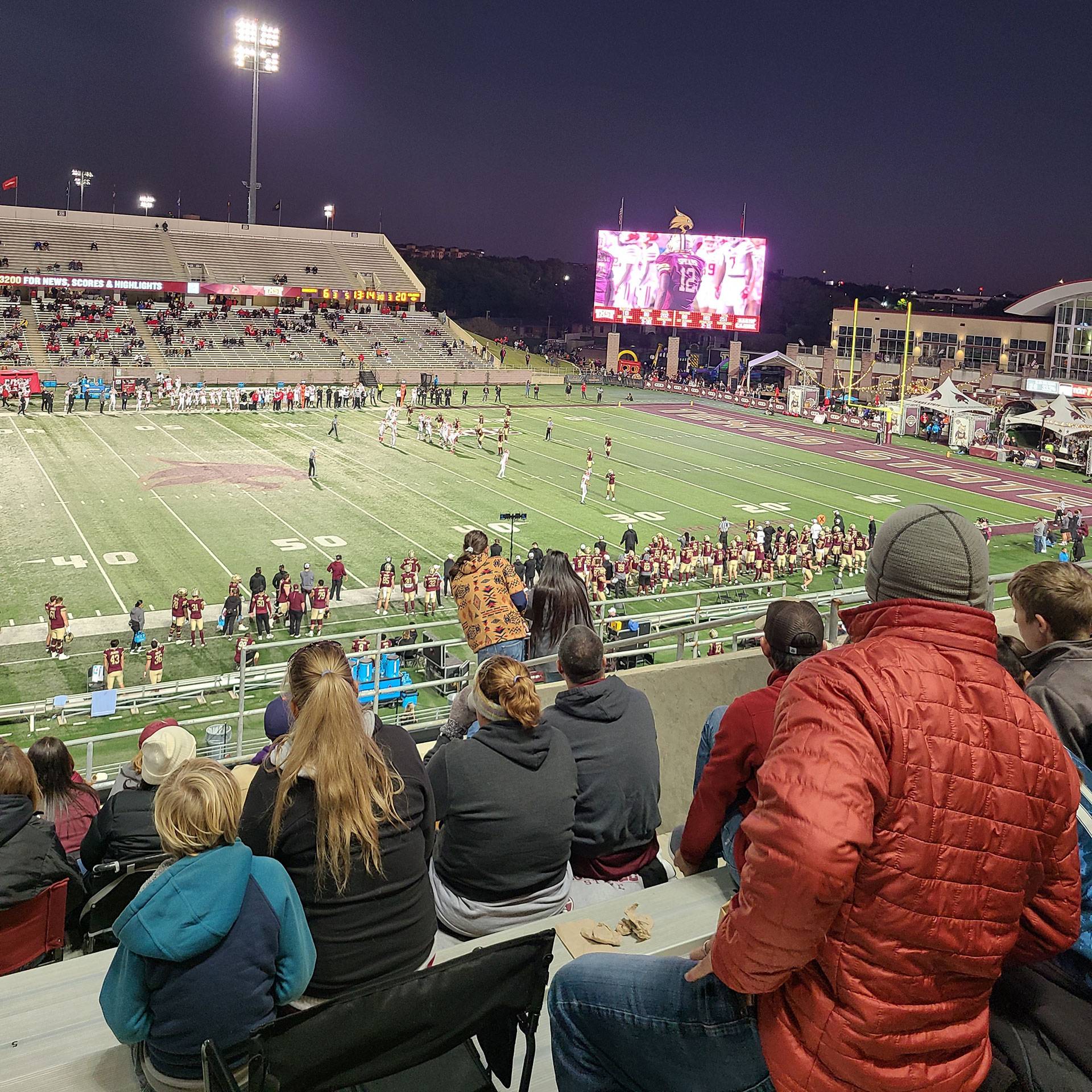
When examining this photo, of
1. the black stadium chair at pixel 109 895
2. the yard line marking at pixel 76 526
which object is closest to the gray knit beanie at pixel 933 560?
the black stadium chair at pixel 109 895

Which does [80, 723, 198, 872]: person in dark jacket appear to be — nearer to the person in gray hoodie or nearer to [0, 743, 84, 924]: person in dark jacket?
[0, 743, 84, 924]: person in dark jacket

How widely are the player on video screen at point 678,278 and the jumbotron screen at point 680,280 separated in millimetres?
33

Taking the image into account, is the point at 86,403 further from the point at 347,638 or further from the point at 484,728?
the point at 484,728

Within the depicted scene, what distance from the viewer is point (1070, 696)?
112 inches

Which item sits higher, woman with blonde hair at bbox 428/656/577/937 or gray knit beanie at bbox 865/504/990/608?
gray knit beanie at bbox 865/504/990/608

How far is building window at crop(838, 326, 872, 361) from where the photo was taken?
70.1m

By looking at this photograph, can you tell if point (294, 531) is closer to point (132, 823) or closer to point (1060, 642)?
point (132, 823)

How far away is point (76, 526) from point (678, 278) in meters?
45.3

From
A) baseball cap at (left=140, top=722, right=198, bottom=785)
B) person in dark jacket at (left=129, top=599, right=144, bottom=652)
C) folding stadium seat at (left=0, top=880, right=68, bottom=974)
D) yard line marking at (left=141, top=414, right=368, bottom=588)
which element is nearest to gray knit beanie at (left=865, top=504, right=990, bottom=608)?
baseball cap at (left=140, top=722, right=198, bottom=785)

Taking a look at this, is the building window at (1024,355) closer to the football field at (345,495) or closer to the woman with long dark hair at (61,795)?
the football field at (345,495)

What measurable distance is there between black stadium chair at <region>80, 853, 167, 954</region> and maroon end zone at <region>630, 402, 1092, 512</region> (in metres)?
35.8

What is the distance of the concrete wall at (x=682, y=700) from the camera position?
634cm

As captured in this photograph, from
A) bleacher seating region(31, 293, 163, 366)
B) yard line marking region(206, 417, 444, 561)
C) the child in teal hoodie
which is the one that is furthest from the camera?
bleacher seating region(31, 293, 163, 366)

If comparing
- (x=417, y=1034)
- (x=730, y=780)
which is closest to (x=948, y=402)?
(x=730, y=780)
